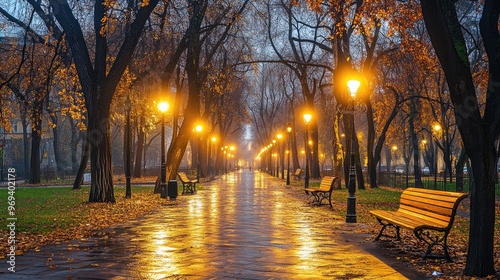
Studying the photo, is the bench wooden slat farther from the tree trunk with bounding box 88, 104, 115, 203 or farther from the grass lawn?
the tree trunk with bounding box 88, 104, 115, 203

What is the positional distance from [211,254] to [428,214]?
3.80m

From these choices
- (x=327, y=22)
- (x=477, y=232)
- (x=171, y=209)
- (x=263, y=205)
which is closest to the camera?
(x=477, y=232)

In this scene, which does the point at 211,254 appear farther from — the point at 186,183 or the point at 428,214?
the point at 186,183

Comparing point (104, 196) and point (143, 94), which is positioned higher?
point (143, 94)

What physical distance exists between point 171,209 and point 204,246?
8.15 meters

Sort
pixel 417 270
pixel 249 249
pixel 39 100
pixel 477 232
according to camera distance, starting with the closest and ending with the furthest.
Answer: pixel 477 232 < pixel 417 270 < pixel 249 249 < pixel 39 100

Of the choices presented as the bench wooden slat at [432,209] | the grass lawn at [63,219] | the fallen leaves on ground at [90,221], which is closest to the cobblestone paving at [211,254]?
the fallen leaves on ground at [90,221]

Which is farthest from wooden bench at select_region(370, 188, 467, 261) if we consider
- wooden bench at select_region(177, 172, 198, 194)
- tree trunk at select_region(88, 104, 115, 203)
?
wooden bench at select_region(177, 172, 198, 194)

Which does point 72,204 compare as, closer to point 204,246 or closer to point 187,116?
point 187,116

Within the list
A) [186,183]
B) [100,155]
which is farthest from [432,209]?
[186,183]

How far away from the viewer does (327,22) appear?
29.9 meters

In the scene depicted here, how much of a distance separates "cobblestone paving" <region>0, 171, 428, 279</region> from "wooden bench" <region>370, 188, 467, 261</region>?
78 cm

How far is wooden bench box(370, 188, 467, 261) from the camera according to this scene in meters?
8.05

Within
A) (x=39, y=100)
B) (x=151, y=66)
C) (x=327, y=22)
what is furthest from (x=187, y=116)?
(x=327, y=22)
